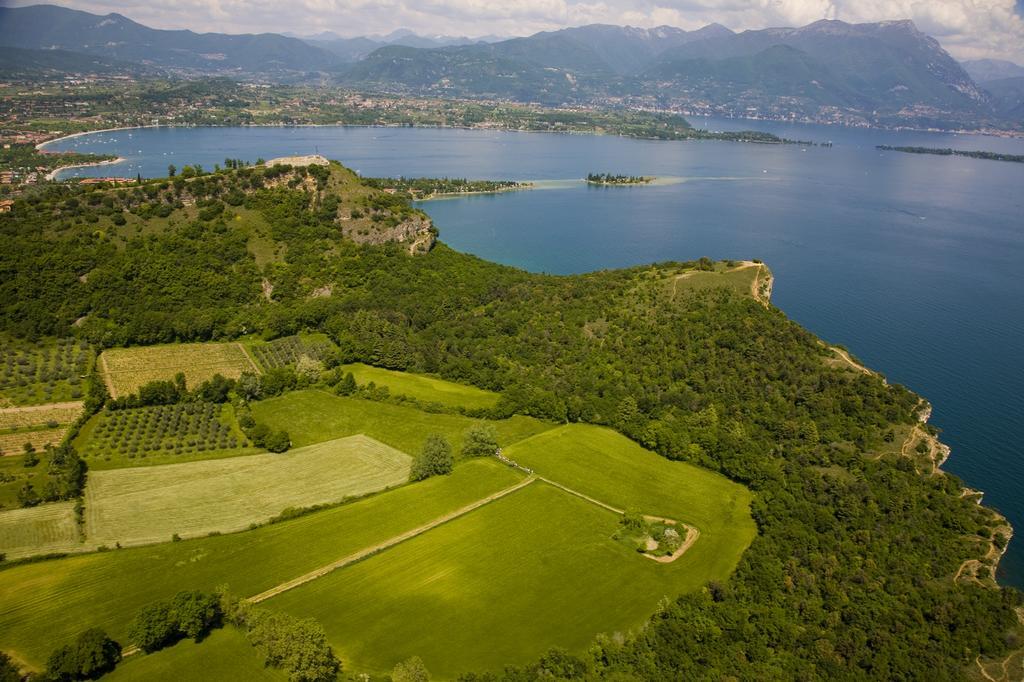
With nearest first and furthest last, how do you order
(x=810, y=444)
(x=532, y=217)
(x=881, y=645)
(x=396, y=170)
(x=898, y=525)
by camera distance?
(x=881, y=645), (x=898, y=525), (x=810, y=444), (x=532, y=217), (x=396, y=170)

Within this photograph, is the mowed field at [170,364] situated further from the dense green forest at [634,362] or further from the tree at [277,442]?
the tree at [277,442]

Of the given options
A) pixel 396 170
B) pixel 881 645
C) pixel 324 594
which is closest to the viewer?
pixel 881 645

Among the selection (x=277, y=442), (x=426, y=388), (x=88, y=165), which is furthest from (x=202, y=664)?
(x=88, y=165)

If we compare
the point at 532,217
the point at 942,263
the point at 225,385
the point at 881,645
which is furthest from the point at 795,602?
the point at 532,217

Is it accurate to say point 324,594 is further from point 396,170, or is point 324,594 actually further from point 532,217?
point 396,170

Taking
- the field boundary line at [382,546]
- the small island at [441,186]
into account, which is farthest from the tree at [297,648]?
the small island at [441,186]
